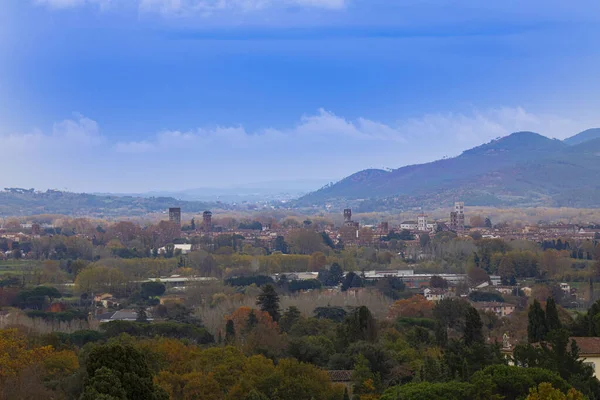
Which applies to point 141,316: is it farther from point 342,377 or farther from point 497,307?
point 342,377

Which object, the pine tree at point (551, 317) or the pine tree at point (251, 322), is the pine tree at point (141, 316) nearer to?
the pine tree at point (251, 322)

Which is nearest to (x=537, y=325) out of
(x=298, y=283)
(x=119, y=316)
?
(x=119, y=316)

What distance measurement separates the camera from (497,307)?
4925cm

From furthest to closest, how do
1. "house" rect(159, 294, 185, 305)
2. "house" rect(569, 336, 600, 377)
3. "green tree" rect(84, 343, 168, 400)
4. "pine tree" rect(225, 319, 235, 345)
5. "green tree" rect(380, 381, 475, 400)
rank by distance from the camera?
"house" rect(159, 294, 185, 305) < "pine tree" rect(225, 319, 235, 345) < "house" rect(569, 336, 600, 377) < "green tree" rect(380, 381, 475, 400) < "green tree" rect(84, 343, 168, 400)

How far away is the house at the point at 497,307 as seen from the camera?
4769cm

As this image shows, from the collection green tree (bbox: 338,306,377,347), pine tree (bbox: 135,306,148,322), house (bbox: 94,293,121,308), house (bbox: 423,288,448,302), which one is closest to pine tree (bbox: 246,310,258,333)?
green tree (bbox: 338,306,377,347)

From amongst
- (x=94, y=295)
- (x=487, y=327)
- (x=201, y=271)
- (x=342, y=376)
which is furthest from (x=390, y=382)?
(x=201, y=271)

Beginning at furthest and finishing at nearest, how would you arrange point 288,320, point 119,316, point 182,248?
point 182,248 → point 119,316 → point 288,320

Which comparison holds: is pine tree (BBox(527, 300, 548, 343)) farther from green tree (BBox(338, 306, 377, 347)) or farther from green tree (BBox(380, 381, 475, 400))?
green tree (BBox(380, 381, 475, 400))

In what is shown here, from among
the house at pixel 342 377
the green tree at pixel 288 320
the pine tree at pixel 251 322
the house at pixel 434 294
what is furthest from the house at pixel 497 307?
the house at pixel 342 377

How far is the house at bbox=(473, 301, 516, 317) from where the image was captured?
47.7m

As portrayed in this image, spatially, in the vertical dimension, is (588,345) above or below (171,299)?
above

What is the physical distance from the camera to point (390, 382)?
27.2 meters

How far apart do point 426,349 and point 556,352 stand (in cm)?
896
